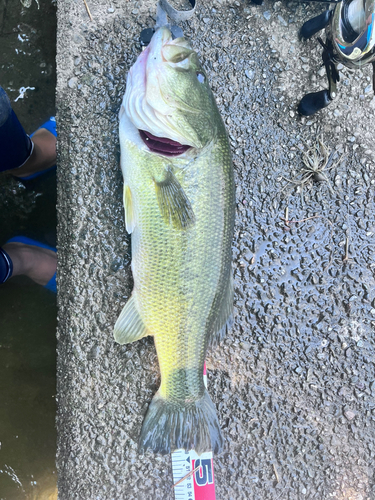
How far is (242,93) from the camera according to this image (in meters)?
1.81

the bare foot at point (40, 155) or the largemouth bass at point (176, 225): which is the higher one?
the bare foot at point (40, 155)

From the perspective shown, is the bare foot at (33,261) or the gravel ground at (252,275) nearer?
the gravel ground at (252,275)

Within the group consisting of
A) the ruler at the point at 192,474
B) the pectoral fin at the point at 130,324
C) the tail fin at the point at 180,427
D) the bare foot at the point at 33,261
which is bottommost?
the ruler at the point at 192,474

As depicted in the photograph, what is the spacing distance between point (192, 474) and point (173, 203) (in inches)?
56.3

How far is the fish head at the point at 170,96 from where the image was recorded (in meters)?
1.39

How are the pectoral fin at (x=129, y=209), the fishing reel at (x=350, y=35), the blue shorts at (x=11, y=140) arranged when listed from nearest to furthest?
the fishing reel at (x=350, y=35)
the pectoral fin at (x=129, y=209)
the blue shorts at (x=11, y=140)

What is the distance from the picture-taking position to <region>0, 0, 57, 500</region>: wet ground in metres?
2.24

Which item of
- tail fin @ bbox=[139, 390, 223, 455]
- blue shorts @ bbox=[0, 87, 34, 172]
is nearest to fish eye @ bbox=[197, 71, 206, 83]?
blue shorts @ bbox=[0, 87, 34, 172]

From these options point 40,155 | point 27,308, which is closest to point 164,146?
point 40,155

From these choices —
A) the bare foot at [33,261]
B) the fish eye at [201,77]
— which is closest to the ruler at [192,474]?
the bare foot at [33,261]

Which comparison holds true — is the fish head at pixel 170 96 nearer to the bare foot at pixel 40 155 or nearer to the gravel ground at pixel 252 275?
the gravel ground at pixel 252 275

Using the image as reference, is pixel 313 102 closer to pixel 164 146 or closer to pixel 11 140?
pixel 164 146

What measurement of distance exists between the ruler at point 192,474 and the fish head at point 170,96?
1594 millimetres

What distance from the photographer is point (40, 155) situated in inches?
85.1
